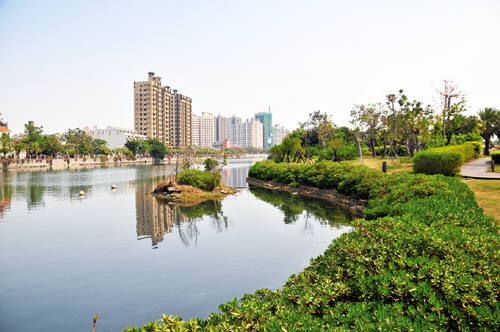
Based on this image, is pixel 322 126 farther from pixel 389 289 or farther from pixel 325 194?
pixel 389 289

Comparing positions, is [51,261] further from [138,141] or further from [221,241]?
[138,141]

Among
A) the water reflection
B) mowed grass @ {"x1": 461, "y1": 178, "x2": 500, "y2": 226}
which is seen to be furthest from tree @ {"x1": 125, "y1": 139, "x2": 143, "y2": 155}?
mowed grass @ {"x1": 461, "y1": 178, "x2": 500, "y2": 226}

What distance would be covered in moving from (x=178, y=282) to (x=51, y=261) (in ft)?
17.2

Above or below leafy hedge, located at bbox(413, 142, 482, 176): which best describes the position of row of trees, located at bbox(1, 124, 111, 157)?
above

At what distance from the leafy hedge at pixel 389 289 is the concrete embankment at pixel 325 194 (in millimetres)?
13433

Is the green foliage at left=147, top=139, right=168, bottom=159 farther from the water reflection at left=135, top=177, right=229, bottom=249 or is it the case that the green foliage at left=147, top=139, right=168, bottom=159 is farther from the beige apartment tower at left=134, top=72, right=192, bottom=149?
the water reflection at left=135, top=177, right=229, bottom=249

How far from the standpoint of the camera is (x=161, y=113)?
143 metres

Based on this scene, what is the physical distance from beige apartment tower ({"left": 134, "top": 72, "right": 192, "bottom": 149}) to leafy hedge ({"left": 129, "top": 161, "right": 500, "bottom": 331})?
13855 centimetres

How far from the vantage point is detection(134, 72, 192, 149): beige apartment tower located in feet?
447

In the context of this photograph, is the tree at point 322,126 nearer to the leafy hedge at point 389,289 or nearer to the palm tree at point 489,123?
the palm tree at point 489,123

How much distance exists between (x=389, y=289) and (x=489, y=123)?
150ft

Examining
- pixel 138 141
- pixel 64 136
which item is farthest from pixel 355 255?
pixel 138 141

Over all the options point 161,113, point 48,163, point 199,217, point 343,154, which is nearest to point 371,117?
point 343,154

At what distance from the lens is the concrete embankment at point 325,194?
770 inches
